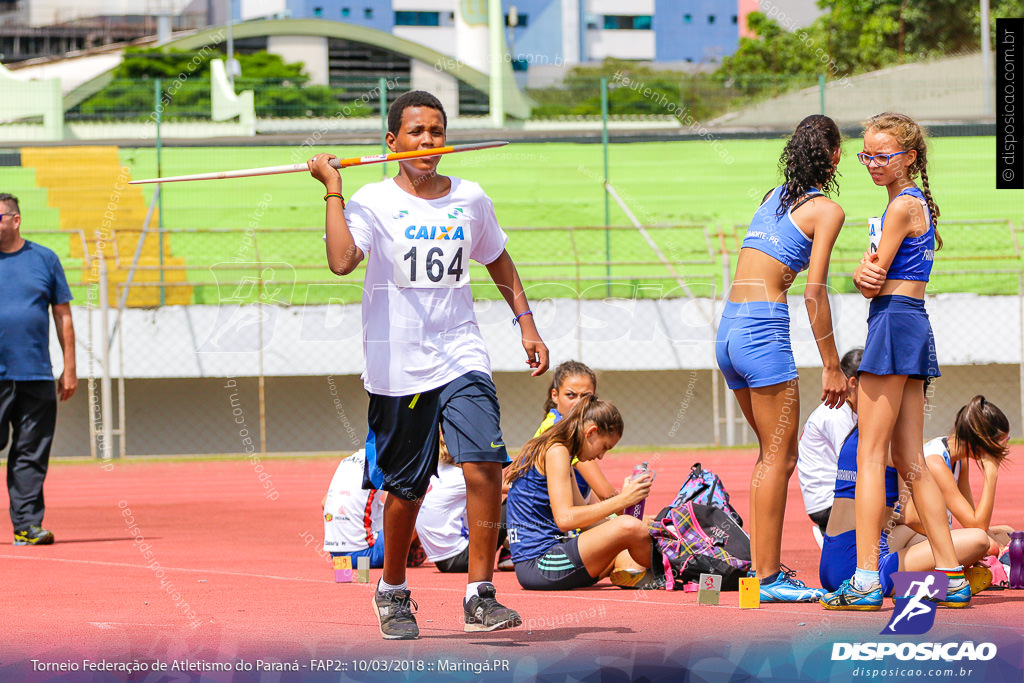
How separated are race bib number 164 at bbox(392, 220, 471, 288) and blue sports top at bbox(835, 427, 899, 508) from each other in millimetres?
1754

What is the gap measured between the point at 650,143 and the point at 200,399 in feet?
44.1

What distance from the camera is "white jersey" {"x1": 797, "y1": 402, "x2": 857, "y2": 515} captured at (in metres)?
6.04

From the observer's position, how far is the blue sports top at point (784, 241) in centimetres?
479

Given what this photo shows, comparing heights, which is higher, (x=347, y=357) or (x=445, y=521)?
(x=445, y=521)

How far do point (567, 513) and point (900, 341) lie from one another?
5.06 feet

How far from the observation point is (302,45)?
44.4 m

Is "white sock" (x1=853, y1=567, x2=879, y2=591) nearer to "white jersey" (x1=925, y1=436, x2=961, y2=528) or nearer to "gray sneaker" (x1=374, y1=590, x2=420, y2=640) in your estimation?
"white jersey" (x1=925, y1=436, x2=961, y2=528)

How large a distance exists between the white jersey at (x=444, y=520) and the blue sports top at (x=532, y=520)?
1.88 feet

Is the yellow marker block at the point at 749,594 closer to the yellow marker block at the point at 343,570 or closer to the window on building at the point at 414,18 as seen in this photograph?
the yellow marker block at the point at 343,570

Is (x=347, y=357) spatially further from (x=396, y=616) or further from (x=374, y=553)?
(x=396, y=616)

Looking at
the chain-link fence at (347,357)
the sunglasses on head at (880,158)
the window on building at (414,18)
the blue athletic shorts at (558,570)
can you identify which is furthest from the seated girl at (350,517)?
the window on building at (414,18)

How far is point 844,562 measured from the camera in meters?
4.87

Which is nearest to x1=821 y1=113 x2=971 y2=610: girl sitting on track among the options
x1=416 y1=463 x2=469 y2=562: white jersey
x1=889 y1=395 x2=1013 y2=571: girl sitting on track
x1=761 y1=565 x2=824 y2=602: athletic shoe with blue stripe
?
x1=761 y1=565 x2=824 y2=602: athletic shoe with blue stripe

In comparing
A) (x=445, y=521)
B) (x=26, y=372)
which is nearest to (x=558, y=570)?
(x=445, y=521)
